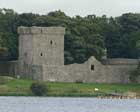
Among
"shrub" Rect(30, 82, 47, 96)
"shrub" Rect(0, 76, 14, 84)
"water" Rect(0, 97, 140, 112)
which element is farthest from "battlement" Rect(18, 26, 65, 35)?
"water" Rect(0, 97, 140, 112)

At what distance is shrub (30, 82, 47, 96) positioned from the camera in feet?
434

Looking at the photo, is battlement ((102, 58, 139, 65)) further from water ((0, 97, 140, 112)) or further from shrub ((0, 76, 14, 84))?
water ((0, 97, 140, 112))

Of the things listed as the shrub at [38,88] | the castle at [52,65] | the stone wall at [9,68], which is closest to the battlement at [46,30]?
the castle at [52,65]

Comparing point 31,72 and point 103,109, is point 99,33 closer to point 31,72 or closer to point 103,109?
point 31,72

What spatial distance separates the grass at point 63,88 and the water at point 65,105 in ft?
6.90

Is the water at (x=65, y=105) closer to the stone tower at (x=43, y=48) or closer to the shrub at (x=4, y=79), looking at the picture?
the shrub at (x=4, y=79)

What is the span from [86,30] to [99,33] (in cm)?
348

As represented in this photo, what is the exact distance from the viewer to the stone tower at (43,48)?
476 feet

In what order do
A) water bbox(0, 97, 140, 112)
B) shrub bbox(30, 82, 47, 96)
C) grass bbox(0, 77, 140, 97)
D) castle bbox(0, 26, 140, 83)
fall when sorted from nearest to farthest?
water bbox(0, 97, 140, 112) → shrub bbox(30, 82, 47, 96) → grass bbox(0, 77, 140, 97) → castle bbox(0, 26, 140, 83)

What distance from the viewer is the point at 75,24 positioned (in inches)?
6043

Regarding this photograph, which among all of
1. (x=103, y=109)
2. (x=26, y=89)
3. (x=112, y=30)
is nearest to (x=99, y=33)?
(x=112, y=30)

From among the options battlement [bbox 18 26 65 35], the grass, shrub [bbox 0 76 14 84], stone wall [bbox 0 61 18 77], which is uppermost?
battlement [bbox 18 26 65 35]

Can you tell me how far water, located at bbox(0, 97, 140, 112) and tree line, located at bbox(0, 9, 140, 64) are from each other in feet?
57.3

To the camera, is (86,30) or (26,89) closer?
(26,89)
